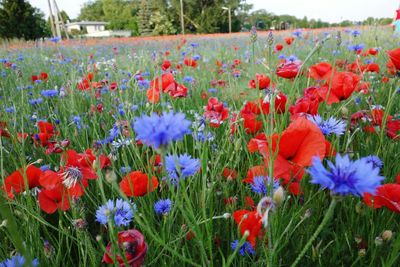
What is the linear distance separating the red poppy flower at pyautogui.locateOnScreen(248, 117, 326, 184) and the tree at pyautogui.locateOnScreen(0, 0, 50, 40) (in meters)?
20.5

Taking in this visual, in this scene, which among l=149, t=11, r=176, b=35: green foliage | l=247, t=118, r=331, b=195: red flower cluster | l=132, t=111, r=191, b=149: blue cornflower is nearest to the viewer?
l=132, t=111, r=191, b=149: blue cornflower

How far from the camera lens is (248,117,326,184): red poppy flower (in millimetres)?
565

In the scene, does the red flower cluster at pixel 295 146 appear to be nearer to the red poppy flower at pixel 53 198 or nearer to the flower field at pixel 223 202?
the flower field at pixel 223 202

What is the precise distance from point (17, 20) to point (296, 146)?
2155 centimetres

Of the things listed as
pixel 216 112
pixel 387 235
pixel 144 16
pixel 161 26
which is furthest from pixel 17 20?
pixel 387 235

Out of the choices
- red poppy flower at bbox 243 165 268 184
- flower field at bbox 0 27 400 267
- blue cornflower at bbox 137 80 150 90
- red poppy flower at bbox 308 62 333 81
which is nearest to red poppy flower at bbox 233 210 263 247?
flower field at bbox 0 27 400 267

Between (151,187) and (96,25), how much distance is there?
5377cm

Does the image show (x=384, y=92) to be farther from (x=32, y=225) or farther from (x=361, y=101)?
(x=32, y=225)

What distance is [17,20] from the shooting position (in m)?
18.4

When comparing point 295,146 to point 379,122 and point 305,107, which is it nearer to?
point 305,107

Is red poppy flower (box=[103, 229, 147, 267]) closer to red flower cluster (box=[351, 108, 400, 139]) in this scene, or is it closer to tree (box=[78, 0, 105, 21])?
red flower cluster (box=[351, 108, 400, 139])

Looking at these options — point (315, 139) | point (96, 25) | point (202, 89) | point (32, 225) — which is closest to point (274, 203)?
point (315, 139)

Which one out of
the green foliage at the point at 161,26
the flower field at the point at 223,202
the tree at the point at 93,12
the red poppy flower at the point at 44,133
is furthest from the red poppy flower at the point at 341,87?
the tree at the point at 93,12

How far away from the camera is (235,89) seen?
1.84 metres
